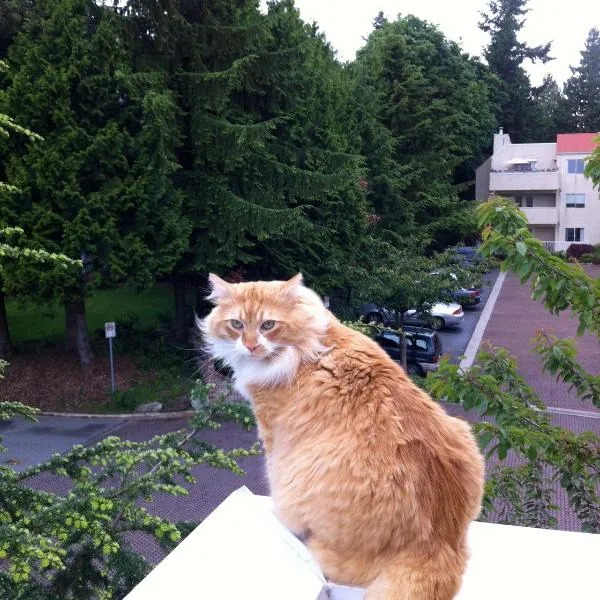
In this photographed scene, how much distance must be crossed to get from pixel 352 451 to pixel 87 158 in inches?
551

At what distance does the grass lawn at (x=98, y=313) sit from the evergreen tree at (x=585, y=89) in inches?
1612

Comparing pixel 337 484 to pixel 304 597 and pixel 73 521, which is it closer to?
pixel 304 597

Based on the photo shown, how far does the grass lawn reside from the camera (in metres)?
20.3

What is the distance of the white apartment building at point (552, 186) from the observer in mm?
41781

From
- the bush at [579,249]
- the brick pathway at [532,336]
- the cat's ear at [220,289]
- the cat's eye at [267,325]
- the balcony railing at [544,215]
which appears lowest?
the brick pathway at [532,336]

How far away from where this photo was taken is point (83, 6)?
14773 millimetres

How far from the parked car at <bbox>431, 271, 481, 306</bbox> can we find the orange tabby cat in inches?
572

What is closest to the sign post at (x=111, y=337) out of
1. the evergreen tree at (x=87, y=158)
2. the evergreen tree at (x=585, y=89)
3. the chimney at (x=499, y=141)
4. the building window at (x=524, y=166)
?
the evergreen tree at (x=87, y=158)

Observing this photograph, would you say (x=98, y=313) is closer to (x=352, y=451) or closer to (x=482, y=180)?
(x=352, y=451)

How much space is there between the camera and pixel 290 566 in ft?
6.64

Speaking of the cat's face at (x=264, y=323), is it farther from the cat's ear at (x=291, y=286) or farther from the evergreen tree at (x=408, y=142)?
the evergreen tree at (x=408, y=142)

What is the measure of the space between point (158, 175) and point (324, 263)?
5.27 meters

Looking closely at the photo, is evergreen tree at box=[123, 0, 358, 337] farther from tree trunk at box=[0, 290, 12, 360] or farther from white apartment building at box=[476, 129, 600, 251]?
white apartment building at box=[476, 129, 600, 251]

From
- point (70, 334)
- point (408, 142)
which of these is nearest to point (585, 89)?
point (408, 142)
